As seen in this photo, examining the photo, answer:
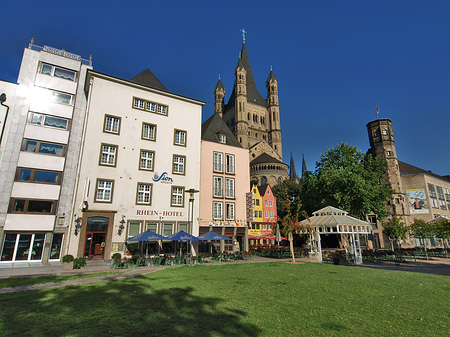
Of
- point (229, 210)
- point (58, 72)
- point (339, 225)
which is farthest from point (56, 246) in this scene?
point (339, 225)

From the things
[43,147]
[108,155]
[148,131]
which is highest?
[148,131]

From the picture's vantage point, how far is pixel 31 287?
38.1 feet

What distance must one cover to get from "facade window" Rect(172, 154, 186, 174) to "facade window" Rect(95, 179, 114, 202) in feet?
21.8

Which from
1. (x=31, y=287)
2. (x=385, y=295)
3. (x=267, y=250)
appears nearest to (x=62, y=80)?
(x=31, y=287)

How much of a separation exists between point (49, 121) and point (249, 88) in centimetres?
8599

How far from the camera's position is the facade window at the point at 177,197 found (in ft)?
88.2

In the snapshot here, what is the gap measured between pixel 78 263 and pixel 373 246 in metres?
55.6

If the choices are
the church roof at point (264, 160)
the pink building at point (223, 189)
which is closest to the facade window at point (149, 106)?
the pink building at point (223, 189)

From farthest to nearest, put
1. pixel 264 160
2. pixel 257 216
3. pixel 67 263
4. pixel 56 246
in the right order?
pixel 264 160 → pixel 257 216 → pixel 56 246 → pixel 67 263

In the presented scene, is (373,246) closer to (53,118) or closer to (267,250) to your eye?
(267,250)

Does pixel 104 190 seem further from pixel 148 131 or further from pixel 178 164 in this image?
pixel 178 164

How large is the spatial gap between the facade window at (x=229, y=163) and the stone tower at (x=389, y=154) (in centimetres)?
4233

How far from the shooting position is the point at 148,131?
90.6 feet

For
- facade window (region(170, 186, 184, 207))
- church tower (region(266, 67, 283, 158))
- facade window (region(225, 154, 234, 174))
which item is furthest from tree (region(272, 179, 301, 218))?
facade window (region(170, 186, 184, 207))
